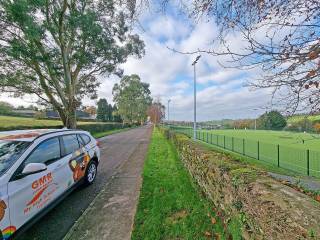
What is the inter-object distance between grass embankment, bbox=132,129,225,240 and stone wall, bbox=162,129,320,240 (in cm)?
36

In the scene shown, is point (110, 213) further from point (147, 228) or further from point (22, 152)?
point (22, 152)

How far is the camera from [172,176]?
796 cm

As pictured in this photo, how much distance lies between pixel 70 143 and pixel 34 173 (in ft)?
6.68

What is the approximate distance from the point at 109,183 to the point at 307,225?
6136 mm

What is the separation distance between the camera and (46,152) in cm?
470

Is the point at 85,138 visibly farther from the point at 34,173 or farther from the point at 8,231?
the point at 8,231

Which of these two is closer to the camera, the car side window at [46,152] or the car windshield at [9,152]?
the car windshield at [9,152]

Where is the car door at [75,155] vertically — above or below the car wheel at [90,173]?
above

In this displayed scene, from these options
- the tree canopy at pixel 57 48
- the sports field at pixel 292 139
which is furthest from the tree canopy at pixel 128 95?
the tree canopy at pixel 57 48

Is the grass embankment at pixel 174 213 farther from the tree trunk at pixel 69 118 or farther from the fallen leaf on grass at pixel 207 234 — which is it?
the tree trunk at pixel 69 118

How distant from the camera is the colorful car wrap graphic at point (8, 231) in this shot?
319 cm

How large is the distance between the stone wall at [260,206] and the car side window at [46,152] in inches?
128

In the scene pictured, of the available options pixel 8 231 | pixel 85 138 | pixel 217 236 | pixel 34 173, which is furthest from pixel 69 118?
pixel 217 236

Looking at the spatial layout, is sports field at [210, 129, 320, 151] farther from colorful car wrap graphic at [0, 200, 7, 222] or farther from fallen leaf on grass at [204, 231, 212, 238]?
colorful car wrap graphic at [0, 200, 7, 222]
